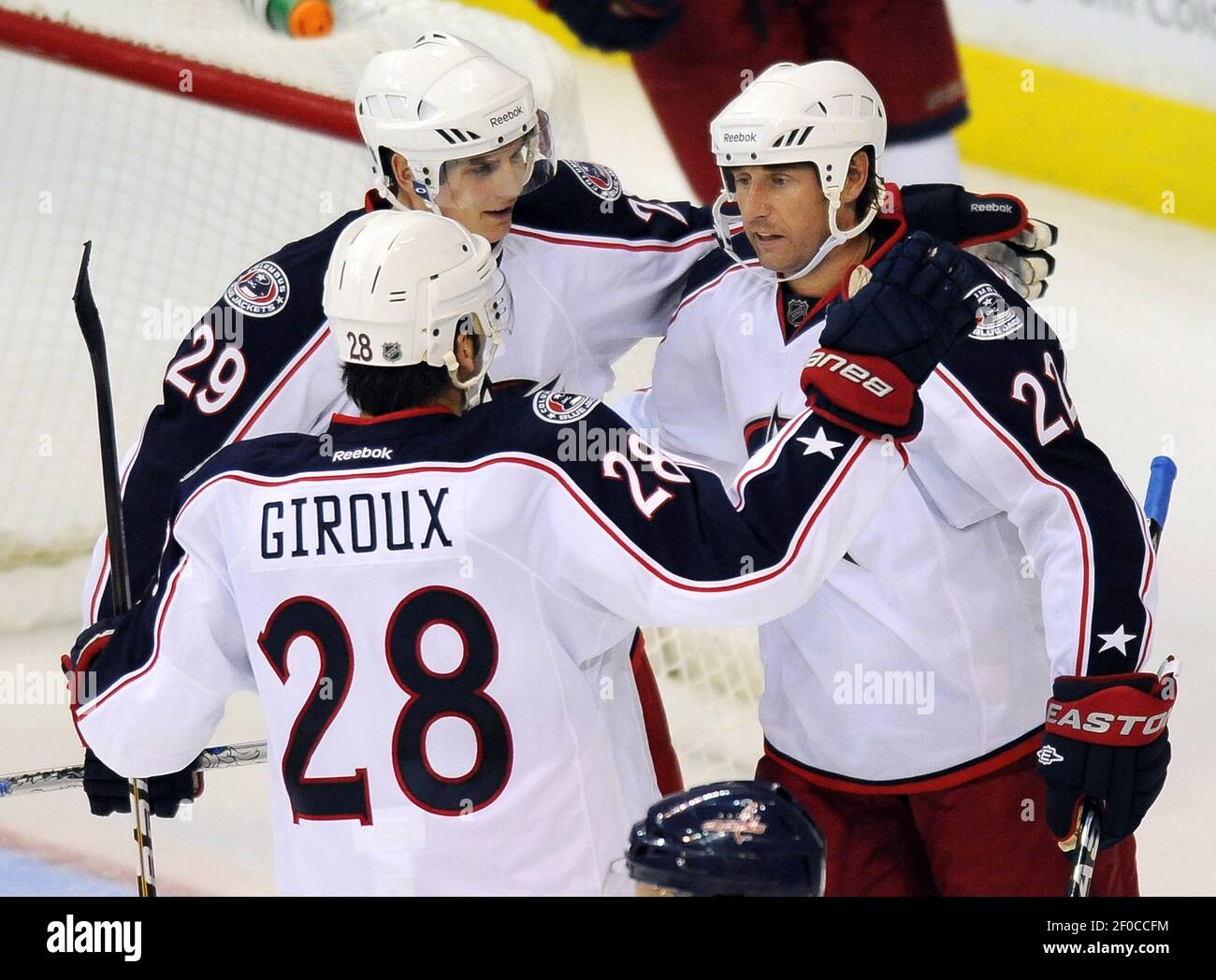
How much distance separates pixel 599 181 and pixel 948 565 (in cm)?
73

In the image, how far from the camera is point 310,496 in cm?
185

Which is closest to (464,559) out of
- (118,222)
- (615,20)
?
(118,222)

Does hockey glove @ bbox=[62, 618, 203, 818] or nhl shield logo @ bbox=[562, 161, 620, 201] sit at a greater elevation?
nhl shield logo @ bbox=[562, 161, 620, 201]

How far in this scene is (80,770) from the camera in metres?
2.45

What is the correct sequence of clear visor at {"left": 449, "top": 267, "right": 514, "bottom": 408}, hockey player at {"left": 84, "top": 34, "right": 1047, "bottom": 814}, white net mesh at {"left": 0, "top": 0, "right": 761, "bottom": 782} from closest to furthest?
clear visor at {"left": 449, "top": 267, "right": 514, "bottom": 408}
hockey player at {"left": 84, "top": 34, "right": 1047, "bottom": 814}
white net mesh at {"left": 0, "top": 0, "right": 761, "bottom": 782}

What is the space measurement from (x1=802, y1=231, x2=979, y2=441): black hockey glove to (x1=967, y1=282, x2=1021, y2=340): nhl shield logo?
23cm

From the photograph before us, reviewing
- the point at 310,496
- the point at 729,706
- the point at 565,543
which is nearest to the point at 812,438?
the point at 565,543

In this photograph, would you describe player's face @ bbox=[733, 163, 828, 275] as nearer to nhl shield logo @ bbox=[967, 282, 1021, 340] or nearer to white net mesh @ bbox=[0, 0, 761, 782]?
nhl shield logo @ bbox=[967, 282, 1021, 340]

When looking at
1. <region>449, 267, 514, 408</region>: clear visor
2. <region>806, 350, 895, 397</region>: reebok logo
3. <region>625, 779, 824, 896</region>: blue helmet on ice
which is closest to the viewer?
<region>625, 779, 824, 896</region>: blue helmet on ice

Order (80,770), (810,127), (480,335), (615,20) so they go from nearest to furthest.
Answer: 1. (480,335)
2. (810,127)
3. (80,770)
4. (615,20)
